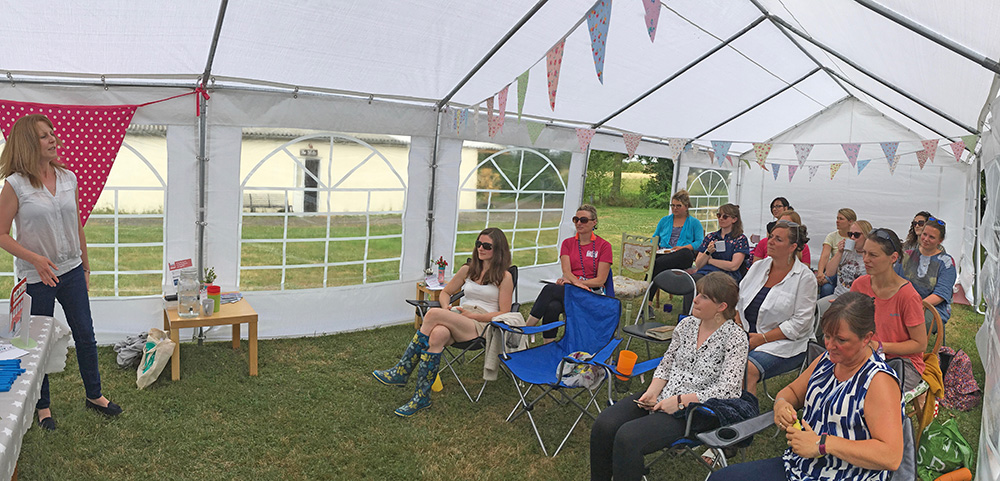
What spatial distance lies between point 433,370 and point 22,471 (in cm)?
197

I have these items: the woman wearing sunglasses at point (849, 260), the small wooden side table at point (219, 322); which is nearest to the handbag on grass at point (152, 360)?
the small wooden side table at point (219, 322)

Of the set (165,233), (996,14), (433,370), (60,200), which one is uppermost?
(996,14)

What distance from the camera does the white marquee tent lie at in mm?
3607

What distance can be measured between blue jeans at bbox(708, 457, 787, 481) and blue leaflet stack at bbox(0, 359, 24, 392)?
2.34m

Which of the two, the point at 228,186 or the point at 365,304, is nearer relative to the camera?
the point at 228,186

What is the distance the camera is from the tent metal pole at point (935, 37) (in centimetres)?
320

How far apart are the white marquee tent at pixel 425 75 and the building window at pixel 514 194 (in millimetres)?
125

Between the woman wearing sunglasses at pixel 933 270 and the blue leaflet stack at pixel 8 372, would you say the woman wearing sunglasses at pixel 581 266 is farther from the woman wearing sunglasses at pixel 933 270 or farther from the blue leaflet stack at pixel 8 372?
the blue leaflet stack at pixel 8 372

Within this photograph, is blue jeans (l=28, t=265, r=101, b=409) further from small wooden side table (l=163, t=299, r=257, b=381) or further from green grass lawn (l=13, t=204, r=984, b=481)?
small wooden side table (l=163, t=299, r=257, b=381)

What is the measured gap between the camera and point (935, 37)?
344 cm

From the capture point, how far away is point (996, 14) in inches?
107

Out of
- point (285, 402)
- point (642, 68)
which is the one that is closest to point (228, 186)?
point (285, 402)

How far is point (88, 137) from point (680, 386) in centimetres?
396

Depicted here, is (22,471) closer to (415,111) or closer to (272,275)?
(415,111)
